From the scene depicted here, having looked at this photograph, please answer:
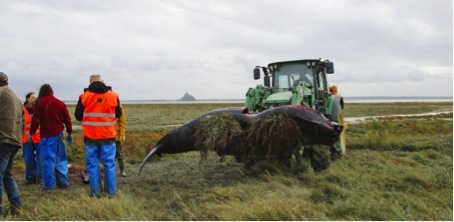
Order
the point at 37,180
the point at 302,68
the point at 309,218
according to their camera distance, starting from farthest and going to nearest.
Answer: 1. the point at 302,68
2. the point at 37,180
3. the point at 309,218

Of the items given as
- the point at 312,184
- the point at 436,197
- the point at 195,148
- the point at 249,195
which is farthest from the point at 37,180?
the point at 436,197

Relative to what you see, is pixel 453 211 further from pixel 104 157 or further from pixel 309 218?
pixel 104 157

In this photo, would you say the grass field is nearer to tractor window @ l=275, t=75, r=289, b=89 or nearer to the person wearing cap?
the person wearing cap

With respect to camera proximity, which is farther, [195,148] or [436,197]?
[195,148]

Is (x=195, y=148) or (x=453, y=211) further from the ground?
(x=195, y=148)

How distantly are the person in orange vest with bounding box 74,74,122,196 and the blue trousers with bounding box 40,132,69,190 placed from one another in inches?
47.4

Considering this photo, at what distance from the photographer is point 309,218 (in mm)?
4551

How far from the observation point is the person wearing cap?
5.27 metres

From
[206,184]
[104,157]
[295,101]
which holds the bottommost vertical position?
[206,184]

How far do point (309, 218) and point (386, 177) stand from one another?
2345 millimetres

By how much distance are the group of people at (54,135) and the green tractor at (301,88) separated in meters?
3.09

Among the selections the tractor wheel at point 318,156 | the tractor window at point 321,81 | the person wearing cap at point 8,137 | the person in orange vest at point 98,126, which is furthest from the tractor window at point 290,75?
the person wearing cap at point 8,137

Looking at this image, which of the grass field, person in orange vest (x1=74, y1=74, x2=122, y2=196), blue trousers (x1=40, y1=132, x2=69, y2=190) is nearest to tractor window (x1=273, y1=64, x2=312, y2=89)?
the grass field

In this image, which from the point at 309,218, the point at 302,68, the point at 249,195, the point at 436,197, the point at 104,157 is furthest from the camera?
the point at 302,68
